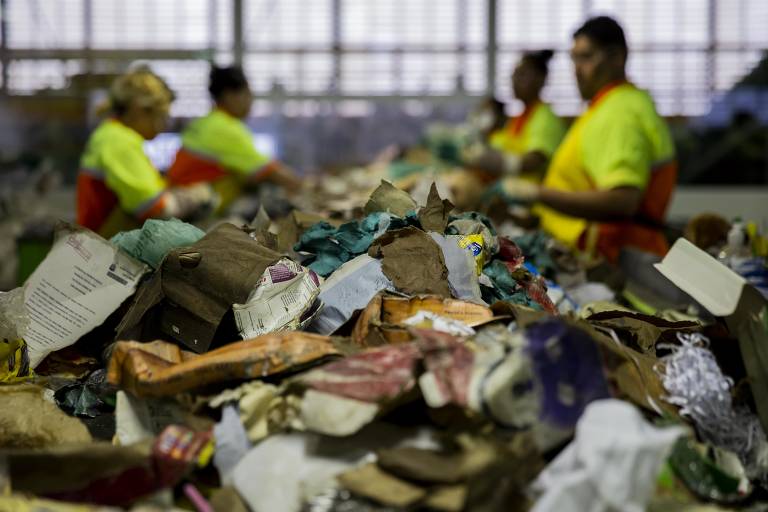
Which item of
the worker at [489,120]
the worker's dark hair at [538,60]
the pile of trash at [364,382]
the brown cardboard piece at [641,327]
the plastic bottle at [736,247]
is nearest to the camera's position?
the pile of trash at [364,382]

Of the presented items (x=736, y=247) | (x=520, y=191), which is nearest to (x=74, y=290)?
(x=736, y=247)

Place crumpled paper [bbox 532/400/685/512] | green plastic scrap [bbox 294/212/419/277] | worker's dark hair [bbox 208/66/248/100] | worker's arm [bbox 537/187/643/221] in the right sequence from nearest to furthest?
crumpled paper [bbox 532/400/685/512]
green plastic scrap [bbox 294/212/419/277]
worker's arm [bbox 537/187/643/221]
worker's dark hair [bbox 208/66/248/100]

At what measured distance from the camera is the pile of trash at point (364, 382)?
1256 mm

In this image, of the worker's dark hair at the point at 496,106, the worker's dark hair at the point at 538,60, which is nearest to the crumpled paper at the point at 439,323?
the worker's dark hair at the point at 538,60

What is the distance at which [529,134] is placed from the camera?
539 centimetres

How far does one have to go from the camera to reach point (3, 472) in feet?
4.39

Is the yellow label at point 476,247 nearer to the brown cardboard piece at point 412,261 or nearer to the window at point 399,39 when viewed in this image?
the brown cardboard piece at point 412,261

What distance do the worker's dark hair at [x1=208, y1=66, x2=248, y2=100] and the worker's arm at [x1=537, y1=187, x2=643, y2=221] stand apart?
2589 millimetres

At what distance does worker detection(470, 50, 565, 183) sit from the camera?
4945 millimetres

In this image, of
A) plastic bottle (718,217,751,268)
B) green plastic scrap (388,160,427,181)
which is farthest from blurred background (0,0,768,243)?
plastic bottle (718,217,751,268)

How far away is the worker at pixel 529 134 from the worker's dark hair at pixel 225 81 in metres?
1.63

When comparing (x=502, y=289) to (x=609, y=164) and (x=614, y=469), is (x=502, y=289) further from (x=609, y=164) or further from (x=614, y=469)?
(x=609, y=164)

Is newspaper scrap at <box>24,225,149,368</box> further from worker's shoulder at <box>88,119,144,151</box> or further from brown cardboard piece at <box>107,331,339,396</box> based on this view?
worker's shoulder at <box>88,119,144,151</box>

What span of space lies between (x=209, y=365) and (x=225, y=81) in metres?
4.34
